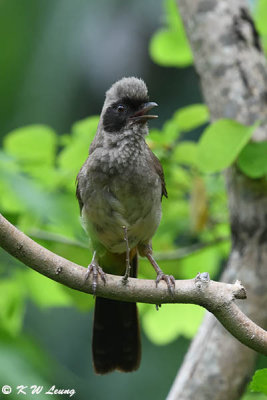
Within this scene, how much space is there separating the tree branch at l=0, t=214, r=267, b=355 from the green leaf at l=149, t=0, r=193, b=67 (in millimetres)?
2153

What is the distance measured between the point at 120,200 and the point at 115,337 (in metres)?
0.81

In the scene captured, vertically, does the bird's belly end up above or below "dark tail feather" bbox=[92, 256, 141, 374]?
above

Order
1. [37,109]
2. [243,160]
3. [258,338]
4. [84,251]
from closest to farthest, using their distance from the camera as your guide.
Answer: [258,338] → [243,160] → [84,251] → [37,109]

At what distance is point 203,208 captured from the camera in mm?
3996

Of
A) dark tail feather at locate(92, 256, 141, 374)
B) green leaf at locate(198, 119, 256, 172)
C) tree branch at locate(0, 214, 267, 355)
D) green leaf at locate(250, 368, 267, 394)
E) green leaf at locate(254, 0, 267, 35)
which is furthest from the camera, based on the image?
green leaf at locate(254, 0, 267, 35)

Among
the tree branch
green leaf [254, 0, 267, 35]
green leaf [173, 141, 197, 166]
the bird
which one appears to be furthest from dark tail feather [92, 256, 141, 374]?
green leaf [254, 0, 267, 35]

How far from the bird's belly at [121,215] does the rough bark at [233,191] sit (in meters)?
0.55

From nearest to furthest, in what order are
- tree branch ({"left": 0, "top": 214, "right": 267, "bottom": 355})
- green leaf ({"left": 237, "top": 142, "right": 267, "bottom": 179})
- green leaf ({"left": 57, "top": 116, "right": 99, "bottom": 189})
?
1. tree branch ({"left": 0, "top": 214, "right": 267, "bottom": 355})
2. green leaf ({"left": 237, "top": 142, "right": 267, "bottom": 179})
3. green leaf ({"left": 57, "top": 116, "right": 99, "bottom": 189})

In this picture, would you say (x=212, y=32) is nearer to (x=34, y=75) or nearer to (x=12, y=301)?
(x=12, y=301)

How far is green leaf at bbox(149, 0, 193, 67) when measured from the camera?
4.42m

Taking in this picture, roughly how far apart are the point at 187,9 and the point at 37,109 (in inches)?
231

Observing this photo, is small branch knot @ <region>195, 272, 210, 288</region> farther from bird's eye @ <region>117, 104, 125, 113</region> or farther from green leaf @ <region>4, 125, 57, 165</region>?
green leaf @ <region>4, 125, 57, 165</region>

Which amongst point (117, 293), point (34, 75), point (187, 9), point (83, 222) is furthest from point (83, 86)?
point (117, 293)

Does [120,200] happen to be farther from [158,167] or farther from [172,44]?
[172,44]
